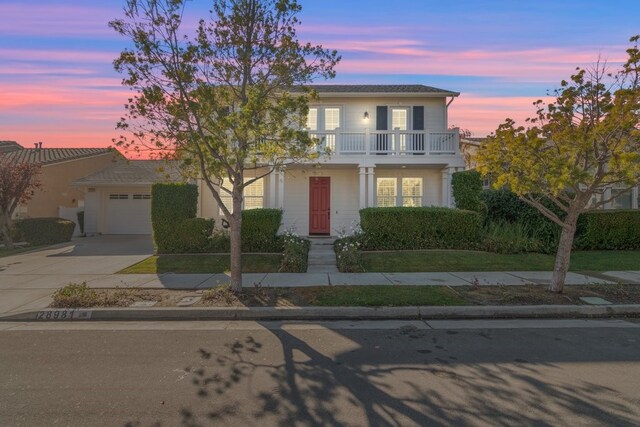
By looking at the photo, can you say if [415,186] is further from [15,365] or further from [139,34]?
[15,365]

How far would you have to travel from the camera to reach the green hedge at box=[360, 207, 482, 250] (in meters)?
12.9

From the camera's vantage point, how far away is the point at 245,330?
20.1ft

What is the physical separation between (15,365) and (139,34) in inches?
221

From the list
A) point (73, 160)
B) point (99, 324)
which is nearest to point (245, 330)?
point (99, 324)

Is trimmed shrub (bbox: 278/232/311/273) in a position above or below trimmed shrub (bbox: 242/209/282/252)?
below

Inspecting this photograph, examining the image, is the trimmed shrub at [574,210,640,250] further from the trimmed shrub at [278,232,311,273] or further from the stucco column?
the trimmed shrub at [278,232,311,273]

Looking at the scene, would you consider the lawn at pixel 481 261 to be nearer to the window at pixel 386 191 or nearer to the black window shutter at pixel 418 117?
the window at pixel 386 191

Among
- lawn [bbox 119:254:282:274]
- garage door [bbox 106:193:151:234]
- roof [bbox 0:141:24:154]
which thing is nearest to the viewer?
lawn [bbox 119:254:282:274]

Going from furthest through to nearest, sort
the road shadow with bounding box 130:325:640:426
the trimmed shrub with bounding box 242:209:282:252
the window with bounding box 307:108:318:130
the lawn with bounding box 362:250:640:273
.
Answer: the window with bounding box 307:108:318:130, the trimmed shrub with bounding box 242:209:282:252, the lawn with bounding box 362:250:640:273, the road shadow with bounding box 130:325:640:426

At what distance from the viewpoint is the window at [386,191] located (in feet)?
55.7

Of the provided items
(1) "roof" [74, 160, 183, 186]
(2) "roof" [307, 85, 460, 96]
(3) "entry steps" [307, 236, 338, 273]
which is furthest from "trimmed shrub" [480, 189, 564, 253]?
(1) "roof" [74, 160, 183, 186]

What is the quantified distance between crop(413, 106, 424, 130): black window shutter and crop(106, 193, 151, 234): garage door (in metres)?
14.0

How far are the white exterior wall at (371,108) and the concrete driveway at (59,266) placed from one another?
9546 mm

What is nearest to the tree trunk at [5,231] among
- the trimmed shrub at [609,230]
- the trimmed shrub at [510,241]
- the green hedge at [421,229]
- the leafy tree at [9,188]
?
the leafy tree at [9,188]
